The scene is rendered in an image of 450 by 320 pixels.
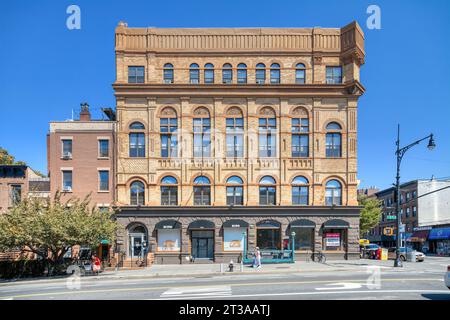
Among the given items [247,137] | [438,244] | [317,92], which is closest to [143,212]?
[247,137]

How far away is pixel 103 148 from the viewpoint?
118ft

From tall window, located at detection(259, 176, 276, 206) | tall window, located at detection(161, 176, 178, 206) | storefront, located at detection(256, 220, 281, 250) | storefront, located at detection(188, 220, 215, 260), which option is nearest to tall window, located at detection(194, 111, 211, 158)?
tall window, located at detection(161, 176, 178, 206)

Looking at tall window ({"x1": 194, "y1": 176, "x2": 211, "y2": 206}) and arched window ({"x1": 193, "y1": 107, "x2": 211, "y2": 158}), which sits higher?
arched window ({"x1": 193, "y1": 107, "x2": 211, "y2": 158})

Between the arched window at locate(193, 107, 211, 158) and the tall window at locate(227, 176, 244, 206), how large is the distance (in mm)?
3383

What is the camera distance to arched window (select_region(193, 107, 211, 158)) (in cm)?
3547

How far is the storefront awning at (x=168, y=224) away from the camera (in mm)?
34344

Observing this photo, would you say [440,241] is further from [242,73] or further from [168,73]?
[168,73]

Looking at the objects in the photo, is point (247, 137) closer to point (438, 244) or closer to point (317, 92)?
point (317, 92)

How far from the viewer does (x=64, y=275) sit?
26641 millimetres

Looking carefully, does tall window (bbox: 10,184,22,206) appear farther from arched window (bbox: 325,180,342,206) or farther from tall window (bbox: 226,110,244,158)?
arched window (bbox: 325,180,342,206)

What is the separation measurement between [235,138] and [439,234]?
39.3 metres

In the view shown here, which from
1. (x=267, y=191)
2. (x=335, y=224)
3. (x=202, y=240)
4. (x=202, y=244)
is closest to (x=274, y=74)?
(x=267, y=191)

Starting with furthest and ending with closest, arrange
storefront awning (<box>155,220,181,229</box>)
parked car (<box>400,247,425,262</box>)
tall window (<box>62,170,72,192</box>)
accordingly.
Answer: parked car (<box>400,247,425,262</box>), tall window (<box>62,170,72,192</box>), storefront awning (<box>155,220,181,229</box>)
